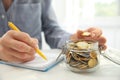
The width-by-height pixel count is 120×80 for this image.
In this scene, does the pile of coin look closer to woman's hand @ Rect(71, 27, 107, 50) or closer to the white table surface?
the white table surface

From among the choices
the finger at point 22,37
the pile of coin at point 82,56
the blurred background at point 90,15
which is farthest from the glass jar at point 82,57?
the blurred background at point 90,15

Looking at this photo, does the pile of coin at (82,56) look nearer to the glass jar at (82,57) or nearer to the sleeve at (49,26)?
the glass jar at (82,57)

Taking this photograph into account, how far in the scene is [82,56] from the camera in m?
0.55

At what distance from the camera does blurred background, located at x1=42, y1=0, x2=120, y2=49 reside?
63.7 inches

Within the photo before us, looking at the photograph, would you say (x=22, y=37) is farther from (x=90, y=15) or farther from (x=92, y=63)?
(x=90, y=15)

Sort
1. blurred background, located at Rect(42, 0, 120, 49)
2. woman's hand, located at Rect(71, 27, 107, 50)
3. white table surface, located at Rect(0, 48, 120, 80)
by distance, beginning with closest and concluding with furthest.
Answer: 1. white table surface, located at Rect(0, 48, 120, 80)
2. woman's hand, located at Rect(71, 27, 107, 50)
3. blurred background, located at Rect(42, 0, 120, 49)

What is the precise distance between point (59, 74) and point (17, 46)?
0.15m

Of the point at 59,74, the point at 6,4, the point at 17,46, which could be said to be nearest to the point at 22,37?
the point at 17,46

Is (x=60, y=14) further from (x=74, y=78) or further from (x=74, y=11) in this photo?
(x=74, y=78)

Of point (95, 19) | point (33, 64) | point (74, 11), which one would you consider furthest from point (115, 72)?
point (95, 19)

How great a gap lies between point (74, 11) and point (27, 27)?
0.63 meters

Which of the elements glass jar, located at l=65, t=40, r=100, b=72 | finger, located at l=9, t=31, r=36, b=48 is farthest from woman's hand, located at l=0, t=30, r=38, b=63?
glass jar, located at l=65, t=40, r=100, b=72

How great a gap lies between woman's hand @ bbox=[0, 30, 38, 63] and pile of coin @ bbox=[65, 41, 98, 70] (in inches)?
4.7

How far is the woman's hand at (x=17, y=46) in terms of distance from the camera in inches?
24.4
